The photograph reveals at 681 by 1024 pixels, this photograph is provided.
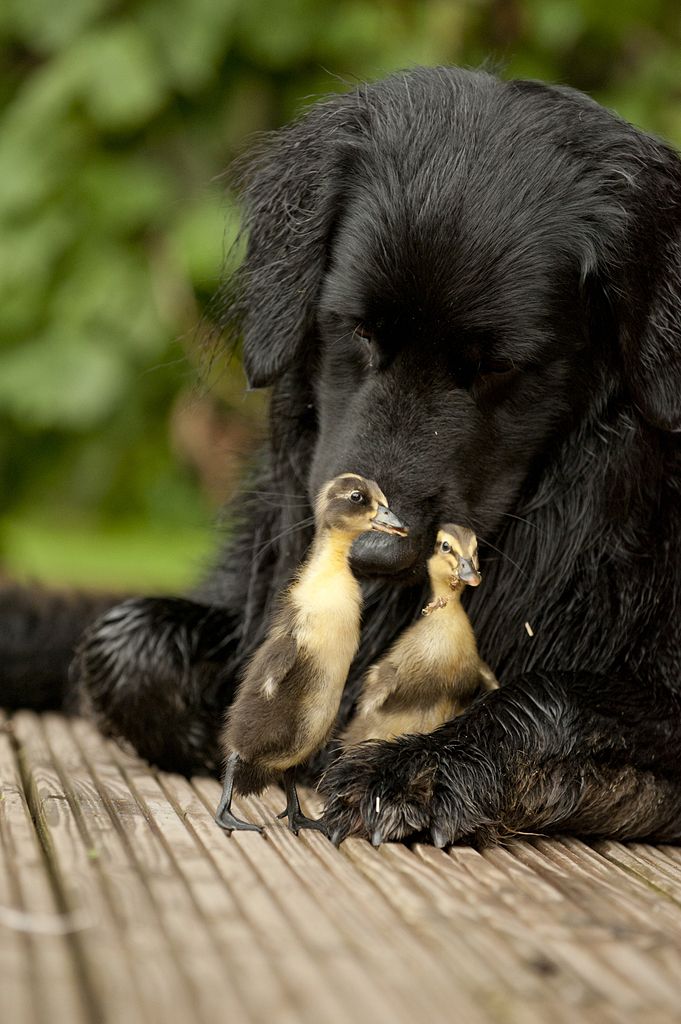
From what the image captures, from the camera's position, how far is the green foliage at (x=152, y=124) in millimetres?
8555

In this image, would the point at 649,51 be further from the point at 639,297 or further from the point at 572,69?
the point at 639,297

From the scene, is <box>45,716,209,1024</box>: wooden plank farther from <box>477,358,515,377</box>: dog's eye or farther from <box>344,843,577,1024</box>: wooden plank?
<box>477,358,515,377</box>: dog's eye

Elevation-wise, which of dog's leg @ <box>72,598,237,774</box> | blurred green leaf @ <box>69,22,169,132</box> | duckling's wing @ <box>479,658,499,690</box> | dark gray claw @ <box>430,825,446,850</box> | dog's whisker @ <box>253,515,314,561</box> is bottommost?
dog's leg @ <box>72,598,237,774</box>

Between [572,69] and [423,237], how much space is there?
22.1ft

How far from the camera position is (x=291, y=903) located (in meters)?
2.16

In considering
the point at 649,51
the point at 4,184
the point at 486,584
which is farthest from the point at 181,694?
the point at 649,51

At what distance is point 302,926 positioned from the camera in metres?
2.04

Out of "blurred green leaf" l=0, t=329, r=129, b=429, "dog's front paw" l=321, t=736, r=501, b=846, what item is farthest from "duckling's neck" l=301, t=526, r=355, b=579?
"blurred green leaf" l=0, t=329, r=129, b=429

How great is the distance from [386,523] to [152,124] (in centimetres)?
670

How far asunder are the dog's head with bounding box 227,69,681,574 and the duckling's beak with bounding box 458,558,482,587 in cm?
11

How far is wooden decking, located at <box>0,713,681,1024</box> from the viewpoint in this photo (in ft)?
5.72

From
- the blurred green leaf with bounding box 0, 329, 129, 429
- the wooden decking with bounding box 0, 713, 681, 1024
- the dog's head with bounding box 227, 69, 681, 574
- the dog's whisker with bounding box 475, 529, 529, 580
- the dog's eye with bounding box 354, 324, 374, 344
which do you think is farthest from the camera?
the blurred green leaf with bounding box 0, 329, 129, 429

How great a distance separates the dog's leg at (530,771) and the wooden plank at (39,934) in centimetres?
68

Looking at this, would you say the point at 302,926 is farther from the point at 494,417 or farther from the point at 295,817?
the point at 494,417
